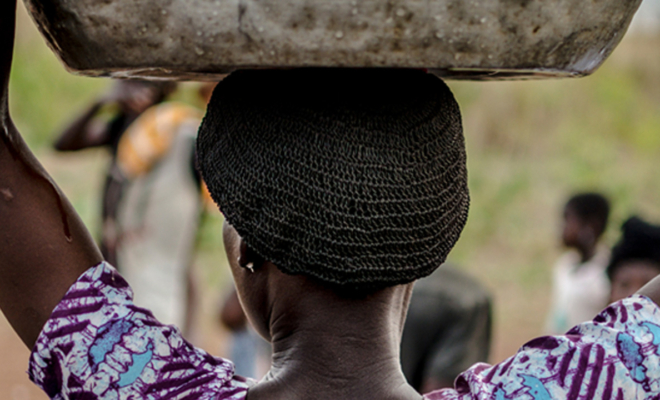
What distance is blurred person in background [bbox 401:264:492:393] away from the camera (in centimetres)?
318

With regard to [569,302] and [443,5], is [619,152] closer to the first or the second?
[569,302]

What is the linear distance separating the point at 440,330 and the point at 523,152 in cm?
A: 871

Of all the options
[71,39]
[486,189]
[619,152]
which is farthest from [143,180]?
[619,152]

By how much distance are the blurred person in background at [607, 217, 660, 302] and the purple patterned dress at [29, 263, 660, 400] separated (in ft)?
8.52

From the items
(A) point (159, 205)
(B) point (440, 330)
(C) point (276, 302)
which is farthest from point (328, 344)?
(A) point (159, 205)

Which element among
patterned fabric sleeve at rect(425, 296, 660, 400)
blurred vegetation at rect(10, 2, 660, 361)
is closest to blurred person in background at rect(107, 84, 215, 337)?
patterned fabric sleeve at rect(425, 296, 660, 400)

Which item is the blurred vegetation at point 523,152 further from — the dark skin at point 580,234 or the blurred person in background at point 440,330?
the blurred person in background at point 440,330

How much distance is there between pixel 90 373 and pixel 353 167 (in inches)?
22.0

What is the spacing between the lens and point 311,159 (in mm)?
1136

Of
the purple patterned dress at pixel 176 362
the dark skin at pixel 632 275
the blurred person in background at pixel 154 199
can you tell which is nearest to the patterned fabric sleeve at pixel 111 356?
the purple patterned dress at pixel 176 362

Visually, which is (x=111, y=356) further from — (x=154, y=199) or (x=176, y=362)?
(x=154, y=199)

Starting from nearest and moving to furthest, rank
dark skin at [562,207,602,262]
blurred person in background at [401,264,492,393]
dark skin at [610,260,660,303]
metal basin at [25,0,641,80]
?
1. metal basin at [25,0,641,80]
2. blurred person in background at [401,264,492,393]
3. dark skin at [610,260,660,303]
4. dark skin at [562,207,602,262]

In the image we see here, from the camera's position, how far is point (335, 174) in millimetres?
1132

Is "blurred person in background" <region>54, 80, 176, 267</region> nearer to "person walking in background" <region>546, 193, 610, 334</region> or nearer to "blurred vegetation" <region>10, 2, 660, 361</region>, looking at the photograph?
"person walking in background" <region>546, 193, 610, 334</region>
